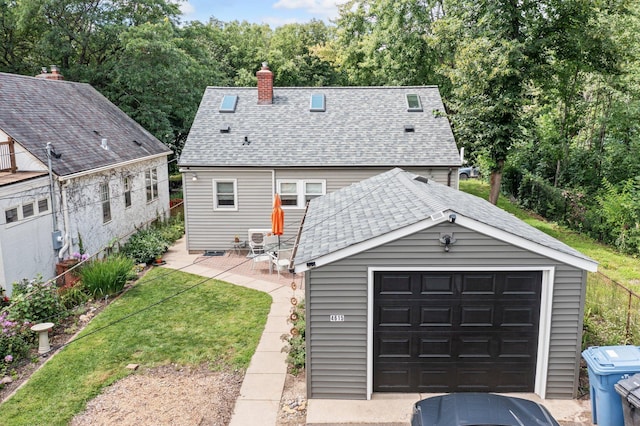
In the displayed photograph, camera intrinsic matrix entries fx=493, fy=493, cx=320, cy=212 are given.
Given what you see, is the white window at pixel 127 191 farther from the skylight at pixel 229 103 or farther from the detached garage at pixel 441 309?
the detached garage at pixel 441 309

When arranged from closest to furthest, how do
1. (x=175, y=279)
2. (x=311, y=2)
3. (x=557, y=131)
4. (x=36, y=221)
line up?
(x=36, y=221)
(x=175, y=279)
(x=557, y=131)
(x=311, y=2)

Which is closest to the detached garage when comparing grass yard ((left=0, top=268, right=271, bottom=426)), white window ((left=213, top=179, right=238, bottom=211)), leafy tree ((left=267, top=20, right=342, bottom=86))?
grass yard ((left=0, top=268, right=271, bottom=426))

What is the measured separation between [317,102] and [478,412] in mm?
16122

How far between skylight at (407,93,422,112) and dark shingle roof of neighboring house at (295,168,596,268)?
8.26 metres

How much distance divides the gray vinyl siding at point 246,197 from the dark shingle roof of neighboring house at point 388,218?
5.64 m

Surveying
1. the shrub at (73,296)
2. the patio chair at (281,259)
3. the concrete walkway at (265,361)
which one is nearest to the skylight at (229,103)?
the concrete walkway at (265,361)

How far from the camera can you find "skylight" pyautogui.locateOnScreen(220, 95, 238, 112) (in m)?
19.9

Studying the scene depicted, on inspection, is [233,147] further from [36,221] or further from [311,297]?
[311,297]

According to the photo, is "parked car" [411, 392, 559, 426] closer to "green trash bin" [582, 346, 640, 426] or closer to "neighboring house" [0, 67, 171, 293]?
"green trash bin" [582, 346, 640, 426]

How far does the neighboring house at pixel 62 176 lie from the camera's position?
523 inches

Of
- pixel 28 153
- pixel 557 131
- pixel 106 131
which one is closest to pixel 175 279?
pixel 28 153

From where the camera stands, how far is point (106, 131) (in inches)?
794

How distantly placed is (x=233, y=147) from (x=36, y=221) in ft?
23.6

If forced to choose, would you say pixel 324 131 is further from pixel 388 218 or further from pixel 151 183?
pixel 388 218
